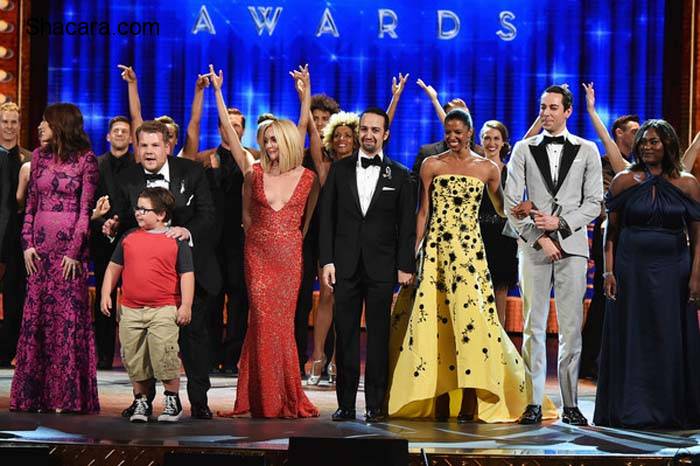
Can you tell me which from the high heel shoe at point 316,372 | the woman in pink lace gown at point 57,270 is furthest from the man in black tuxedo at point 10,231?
the high heel shoe at point 316,372

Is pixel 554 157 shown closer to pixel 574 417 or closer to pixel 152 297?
pixel 574 417

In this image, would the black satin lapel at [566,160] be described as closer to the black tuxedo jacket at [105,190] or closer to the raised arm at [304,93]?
the raised arm at [304,93]

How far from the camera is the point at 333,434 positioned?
5.61m

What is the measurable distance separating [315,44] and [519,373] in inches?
241

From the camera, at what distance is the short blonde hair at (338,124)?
7.41 meters

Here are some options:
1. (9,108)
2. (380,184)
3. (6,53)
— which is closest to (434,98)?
(380,184)

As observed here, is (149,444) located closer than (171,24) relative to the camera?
Yes

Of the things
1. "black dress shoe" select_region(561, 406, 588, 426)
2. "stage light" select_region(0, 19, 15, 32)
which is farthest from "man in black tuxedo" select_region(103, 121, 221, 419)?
"stage light" select_region(0, 19, 15, 32)

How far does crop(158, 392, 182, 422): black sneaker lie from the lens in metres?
5.97

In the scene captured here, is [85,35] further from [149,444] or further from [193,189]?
[149,444]

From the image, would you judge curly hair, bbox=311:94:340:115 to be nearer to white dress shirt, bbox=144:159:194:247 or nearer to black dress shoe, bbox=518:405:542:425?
white dress shirt, bbox=144:159:194:247

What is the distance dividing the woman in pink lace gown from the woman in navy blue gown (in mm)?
2761

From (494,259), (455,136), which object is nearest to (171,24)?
(494,259)

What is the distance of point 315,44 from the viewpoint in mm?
11820
